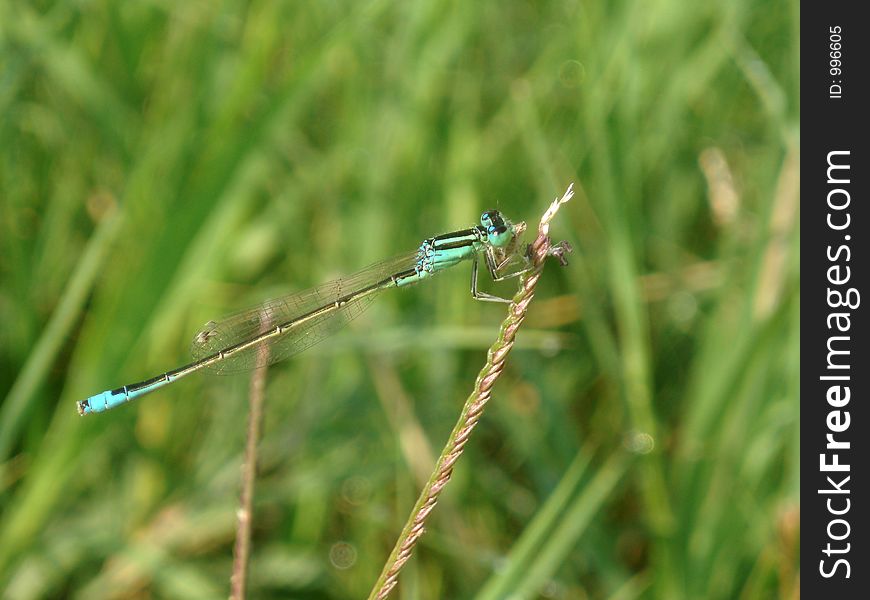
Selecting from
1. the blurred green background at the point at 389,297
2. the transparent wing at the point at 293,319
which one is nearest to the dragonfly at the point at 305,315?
the transparent wing at the point at 293,319

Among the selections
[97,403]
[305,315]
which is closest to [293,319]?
[305,315]

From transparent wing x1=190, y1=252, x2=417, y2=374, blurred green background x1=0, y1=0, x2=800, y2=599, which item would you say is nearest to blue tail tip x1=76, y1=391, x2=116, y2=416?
blurred green background x1=0, y1=0, x2=800, y2=599

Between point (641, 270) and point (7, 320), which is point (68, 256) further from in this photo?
point (641, 270)

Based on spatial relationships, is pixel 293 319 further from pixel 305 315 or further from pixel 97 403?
pixel 97 403

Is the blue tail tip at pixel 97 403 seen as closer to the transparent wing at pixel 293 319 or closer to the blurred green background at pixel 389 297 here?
the blurred green background at pixel 389 297

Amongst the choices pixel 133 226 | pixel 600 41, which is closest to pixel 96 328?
pixel 133 226

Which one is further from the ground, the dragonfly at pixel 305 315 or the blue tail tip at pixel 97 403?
the dragonfly at pixel 305 315
